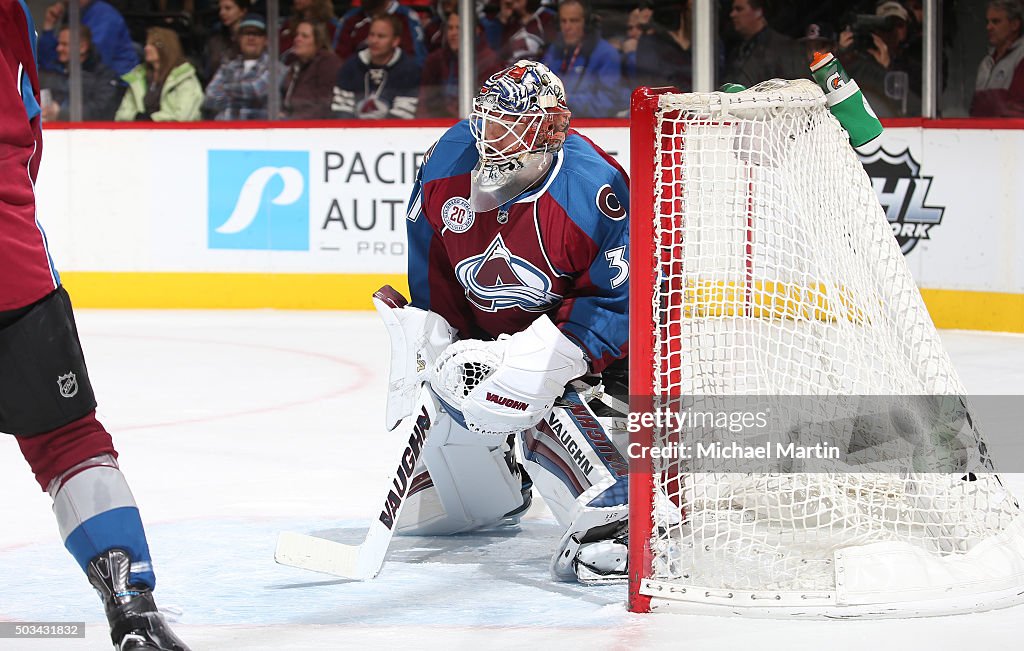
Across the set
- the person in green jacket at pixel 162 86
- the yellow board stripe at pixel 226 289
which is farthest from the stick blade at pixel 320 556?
the person in green jacket at pixel 162 86

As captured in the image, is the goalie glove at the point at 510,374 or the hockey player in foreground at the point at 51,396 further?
the goalie glove at the point at 510,374

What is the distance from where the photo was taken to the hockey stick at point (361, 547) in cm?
270

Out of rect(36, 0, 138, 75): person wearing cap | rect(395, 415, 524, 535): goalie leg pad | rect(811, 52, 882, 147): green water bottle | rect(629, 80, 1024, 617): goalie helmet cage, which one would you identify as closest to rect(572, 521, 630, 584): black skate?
rect(629, 80, 1024, 617): goalie helmet cage

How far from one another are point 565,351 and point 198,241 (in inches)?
206

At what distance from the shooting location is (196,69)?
8.02 metres

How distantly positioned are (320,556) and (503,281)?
599 millimetres

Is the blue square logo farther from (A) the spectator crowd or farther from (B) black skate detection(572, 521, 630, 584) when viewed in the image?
(B) black skate detection(572, 521, 630, 584)

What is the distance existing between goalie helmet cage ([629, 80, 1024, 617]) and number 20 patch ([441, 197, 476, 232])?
16.4 inches

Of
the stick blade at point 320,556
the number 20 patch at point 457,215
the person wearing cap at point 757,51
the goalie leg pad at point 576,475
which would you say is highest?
the person wearing cap at point 757,51

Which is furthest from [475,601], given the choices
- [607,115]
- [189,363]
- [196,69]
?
[196,69]

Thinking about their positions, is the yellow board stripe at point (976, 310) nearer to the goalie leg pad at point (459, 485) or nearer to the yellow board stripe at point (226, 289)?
the yellow board stripe at point (226, 289)

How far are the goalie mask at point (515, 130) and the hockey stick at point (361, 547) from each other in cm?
49

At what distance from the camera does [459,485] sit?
10.1 ft

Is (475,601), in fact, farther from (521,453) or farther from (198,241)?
(198,241)
